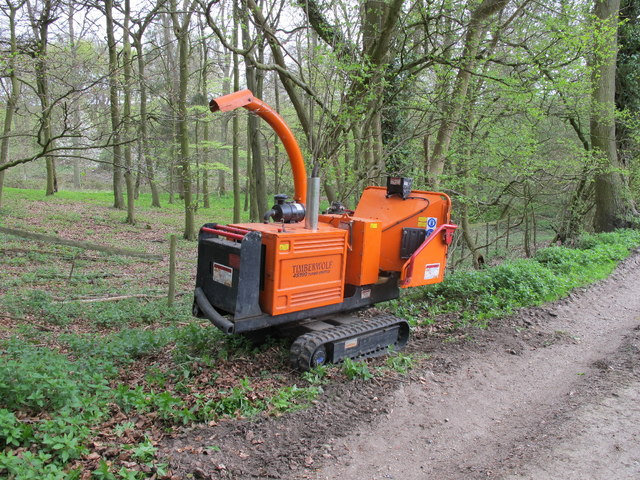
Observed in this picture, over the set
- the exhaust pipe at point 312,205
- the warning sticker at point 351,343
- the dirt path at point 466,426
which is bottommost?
the dirt path at point 466,426

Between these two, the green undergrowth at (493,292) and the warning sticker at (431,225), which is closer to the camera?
the warning sticker at (431,225)

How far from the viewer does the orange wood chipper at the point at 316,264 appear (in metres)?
4.77

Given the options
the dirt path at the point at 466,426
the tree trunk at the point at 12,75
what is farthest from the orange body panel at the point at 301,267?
the tree trunk at the point at 12,75

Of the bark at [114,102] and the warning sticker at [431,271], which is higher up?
the bark at [114,102]

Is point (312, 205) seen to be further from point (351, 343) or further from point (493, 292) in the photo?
point (493, 292)

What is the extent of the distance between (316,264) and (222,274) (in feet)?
3.48

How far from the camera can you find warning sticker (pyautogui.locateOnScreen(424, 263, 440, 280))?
242 inches

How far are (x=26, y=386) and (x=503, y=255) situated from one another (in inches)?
702

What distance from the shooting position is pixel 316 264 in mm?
5141

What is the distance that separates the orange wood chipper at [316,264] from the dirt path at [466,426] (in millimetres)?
746

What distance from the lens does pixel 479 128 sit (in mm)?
11039

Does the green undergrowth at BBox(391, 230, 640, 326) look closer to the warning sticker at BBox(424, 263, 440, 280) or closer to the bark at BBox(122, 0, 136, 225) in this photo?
the warning sticker at BBox(424, 263, 440, 280)

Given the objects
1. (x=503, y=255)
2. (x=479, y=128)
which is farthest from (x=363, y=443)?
(x=503, y=255)

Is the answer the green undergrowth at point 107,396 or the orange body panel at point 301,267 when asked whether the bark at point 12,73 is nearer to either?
the green undergrowth at point 107,396
